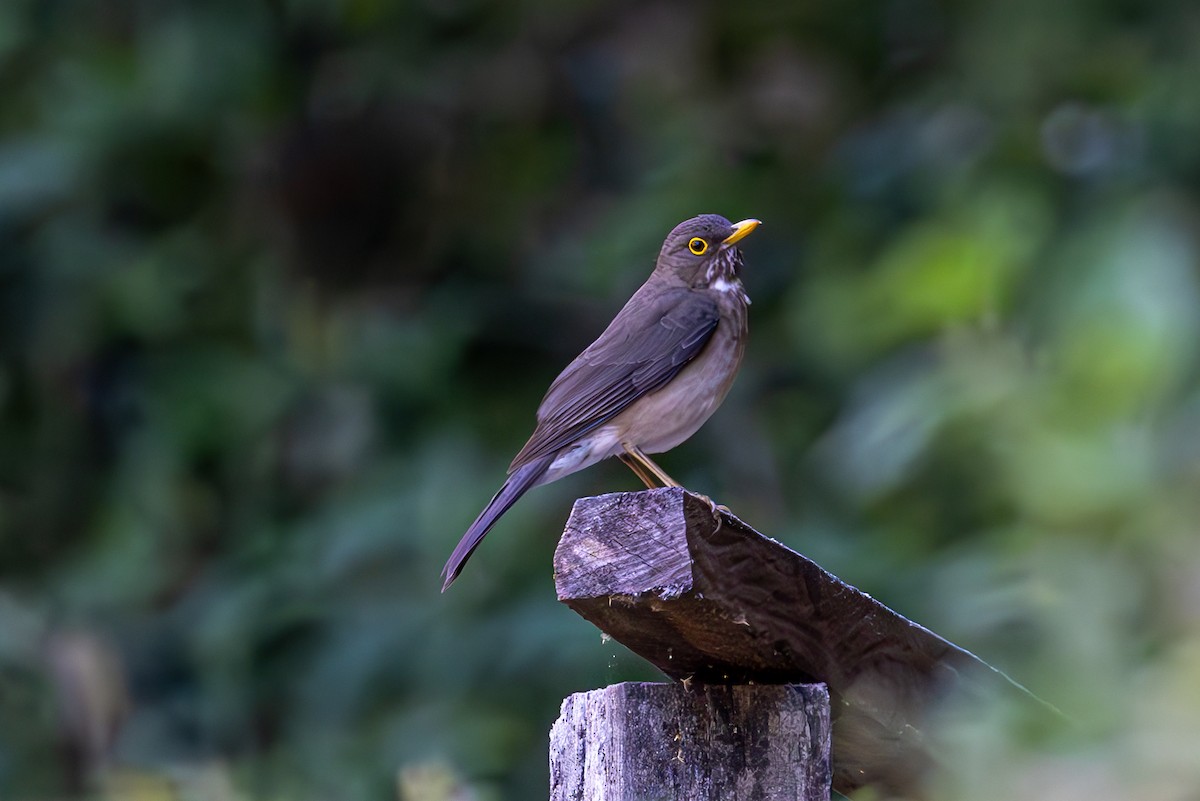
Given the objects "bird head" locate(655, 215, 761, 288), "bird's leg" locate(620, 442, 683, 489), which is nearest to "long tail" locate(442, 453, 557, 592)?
"bird's leg" locate(620, 442, 683, 489)

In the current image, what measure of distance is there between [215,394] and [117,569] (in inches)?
31.1

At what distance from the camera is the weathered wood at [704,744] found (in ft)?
7.28

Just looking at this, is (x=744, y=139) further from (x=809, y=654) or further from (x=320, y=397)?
(x=809, y=654)

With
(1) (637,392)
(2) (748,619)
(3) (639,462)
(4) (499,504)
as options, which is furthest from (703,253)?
(2) (748,619)

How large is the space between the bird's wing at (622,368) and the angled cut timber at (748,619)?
116 centimetres

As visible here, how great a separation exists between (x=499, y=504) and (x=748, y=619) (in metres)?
1.32

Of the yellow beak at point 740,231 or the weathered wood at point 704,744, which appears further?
the yellow beak at point 740,231

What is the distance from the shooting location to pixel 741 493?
510 centimetres

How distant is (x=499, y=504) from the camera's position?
3.45 metres

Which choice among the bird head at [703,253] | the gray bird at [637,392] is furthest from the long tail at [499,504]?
the bird head at [703,253]

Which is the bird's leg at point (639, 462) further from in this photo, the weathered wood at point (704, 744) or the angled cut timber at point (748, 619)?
the weathered wood at point (704, 744)

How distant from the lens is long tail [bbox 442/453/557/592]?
10.5 feet

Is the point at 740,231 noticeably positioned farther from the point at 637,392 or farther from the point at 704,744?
the point at 704,744

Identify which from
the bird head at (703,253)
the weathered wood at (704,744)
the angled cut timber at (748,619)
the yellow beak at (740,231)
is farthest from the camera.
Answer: the bird head at (703,253)
